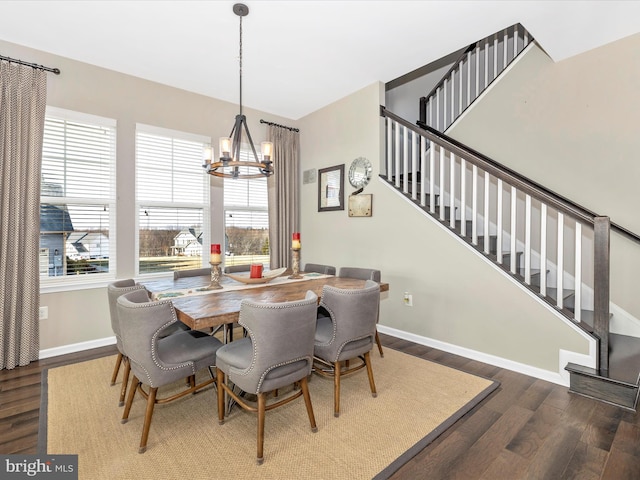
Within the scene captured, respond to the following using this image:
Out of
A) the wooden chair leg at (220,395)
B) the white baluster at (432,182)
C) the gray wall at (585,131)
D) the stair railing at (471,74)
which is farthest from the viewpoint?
the stair railing at (471,74)

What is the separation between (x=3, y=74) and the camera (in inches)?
118

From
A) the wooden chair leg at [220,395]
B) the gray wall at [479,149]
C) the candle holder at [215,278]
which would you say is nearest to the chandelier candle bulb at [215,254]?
the candle holder at [215,278]

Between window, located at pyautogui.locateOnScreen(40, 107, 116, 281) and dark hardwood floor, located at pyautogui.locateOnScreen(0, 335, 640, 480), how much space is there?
1.26 meters

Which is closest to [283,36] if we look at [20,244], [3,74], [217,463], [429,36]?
[429,36]

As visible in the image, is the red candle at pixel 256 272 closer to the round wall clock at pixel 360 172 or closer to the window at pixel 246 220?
→ the window at pixel 246 220

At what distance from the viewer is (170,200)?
161 inches

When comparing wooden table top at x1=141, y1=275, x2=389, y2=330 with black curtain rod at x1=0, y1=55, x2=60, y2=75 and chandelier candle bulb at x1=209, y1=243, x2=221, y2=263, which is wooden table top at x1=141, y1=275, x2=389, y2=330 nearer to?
chandelier candle bulb at x1=209, y1=243, x2=221, y2=263

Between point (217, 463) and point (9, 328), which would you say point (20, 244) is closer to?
point (9, 328)

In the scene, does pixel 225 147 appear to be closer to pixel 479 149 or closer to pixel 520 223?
pixel 479 149

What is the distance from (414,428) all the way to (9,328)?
143 inches

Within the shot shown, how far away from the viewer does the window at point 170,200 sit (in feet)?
12.8

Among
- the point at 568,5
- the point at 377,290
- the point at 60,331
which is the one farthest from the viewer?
the point at 60,331

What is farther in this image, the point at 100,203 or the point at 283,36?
the point at 100,203

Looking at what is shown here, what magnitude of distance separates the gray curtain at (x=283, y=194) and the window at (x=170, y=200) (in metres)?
0.99
